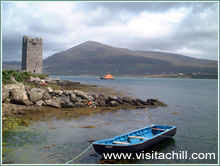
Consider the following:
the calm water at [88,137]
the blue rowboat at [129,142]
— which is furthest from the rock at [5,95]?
the blue rowboat at [129,142]

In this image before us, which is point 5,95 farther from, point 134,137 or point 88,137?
point 134,137

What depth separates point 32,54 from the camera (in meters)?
57.9

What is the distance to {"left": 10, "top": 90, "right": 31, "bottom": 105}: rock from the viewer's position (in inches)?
888

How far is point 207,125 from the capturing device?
2252 cm

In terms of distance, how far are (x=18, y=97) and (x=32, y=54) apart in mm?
38344

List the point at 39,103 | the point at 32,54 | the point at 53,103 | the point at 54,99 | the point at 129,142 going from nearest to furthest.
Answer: the point at 129,142 → the point at 39,103 → the point at 53,103 → the point at 54,99 → the point at 32,54

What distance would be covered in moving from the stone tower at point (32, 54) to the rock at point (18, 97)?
120ft

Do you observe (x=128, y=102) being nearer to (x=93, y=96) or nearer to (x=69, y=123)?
(x=93, y=96)

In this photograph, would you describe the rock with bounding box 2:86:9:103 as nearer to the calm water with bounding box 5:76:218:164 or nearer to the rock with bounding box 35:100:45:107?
the rock with bounding box 35:100:45:107

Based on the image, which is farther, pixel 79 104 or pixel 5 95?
pixel 79 104

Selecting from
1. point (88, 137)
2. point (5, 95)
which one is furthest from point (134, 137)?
point (5, 95)

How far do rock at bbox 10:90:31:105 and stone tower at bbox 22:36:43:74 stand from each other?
120 ft

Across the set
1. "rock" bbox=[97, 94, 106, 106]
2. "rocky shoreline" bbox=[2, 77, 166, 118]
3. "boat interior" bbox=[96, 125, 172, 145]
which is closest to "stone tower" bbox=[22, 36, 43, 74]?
"rocky shoreline" bbox=[2, 77, 166, 118]

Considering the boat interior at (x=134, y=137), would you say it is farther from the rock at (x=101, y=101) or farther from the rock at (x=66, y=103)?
the rock at (x=101, y=101)
